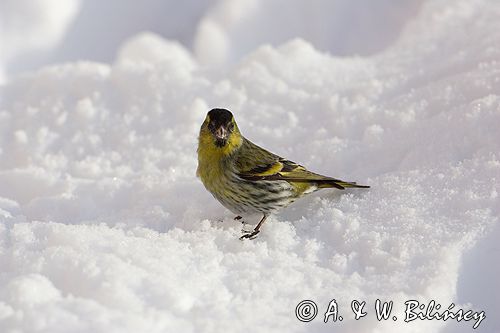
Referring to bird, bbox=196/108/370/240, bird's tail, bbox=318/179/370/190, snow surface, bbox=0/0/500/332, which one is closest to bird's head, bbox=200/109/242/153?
bird, bbox=196/108/370/240

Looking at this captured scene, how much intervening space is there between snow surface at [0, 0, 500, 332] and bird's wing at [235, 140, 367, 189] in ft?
0.42

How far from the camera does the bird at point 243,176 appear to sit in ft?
12.9

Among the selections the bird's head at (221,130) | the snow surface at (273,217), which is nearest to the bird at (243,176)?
the bird's head at (221,130)

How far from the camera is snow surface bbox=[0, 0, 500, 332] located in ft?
9.67

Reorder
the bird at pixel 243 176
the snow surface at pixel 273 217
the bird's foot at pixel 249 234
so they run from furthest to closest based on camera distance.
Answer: the bird at pixel 243 176 < the bird's foot at pixel 249 234 < the snow surface at pixel 273 217

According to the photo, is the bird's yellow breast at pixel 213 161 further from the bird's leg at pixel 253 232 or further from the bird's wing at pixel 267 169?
the bird's leg at pixel 253 232

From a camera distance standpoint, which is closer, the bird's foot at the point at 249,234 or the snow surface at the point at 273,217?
the snow surface at the point at 273,217

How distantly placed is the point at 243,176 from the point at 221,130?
29 cm

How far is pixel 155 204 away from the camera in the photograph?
13.9ft

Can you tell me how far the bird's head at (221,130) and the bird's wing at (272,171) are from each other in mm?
96

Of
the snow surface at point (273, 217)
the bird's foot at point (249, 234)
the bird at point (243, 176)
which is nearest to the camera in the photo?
the snow surface at point (273, 217)

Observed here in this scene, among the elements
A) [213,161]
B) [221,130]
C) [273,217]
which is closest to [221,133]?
[221,130]

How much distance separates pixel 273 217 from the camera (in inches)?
159

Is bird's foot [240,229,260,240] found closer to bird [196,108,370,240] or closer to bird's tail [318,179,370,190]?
bird [196,108,370,240]
